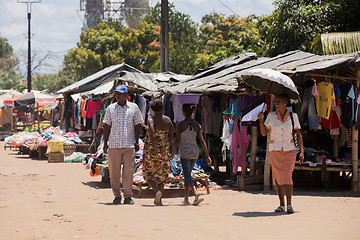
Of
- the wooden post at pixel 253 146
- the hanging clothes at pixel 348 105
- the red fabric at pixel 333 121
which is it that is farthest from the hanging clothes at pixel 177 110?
the hanging clothes at pixel 348 105

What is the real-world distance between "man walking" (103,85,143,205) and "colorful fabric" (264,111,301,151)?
Result: 2279 millimetres

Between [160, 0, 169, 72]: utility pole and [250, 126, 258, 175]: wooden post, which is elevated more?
[160, 0, 169, 72]: utility pole

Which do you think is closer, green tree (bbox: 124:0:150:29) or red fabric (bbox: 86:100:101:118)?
red fabric (bbox: 86:100:101:118)

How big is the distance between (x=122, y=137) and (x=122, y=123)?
0.23 m

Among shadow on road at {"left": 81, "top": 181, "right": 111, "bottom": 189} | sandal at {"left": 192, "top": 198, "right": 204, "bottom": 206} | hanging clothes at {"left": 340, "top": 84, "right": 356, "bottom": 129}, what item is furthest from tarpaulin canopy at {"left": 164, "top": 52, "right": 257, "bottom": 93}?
sandal at {"left": 192, "top": 198, "right": 204, "bottom": 206}

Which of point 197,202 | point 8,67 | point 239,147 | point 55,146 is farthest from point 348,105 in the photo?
point 8,67

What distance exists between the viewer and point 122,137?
9.50 m

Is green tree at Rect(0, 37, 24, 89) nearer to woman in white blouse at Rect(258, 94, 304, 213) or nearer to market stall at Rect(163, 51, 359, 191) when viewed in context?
market stall at Rect(163, 51, 359, 191)

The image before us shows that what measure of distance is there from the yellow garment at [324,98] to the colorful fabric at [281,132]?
3.30 metres

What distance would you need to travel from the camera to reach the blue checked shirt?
31.2ft

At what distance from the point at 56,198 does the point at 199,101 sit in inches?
221

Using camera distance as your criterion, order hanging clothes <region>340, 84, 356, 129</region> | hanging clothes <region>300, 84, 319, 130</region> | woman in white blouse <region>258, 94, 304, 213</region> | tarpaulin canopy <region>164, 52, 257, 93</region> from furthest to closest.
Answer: tarpaulin canopy <region>164, 52, 257, 93</region>
hanging clothes <region>300, 84, 319, 130</region>
hanging clothes <region>340, 84, 356, 129</region>
woman in white blouse <region>258, 94, 304, 213</region>

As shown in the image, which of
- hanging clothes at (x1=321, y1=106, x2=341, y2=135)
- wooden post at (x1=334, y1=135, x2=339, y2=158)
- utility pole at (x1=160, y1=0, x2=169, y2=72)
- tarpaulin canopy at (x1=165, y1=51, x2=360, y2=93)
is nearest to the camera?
tarpaulin canopy at (x1=165, y1=51, x2=360, y2=93)

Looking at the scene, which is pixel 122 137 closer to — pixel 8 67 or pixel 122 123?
pixel 122 123
